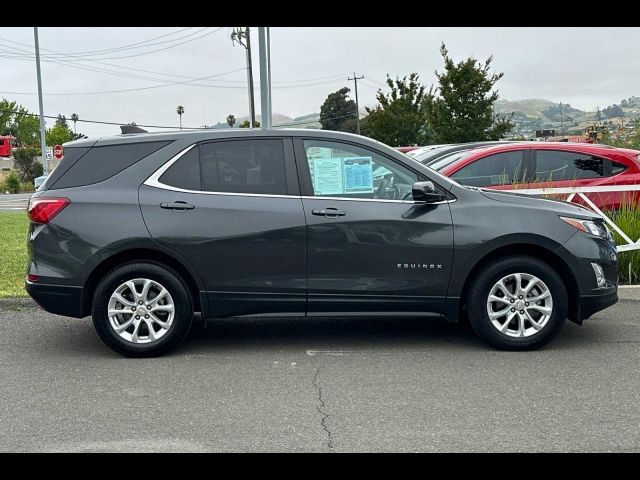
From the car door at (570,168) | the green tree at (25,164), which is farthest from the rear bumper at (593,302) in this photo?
the green tree at (25,164)

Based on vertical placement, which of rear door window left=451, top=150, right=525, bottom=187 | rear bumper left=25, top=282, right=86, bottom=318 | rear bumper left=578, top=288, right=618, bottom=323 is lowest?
rear bumper left=578, top=288, right=618, bottom=323

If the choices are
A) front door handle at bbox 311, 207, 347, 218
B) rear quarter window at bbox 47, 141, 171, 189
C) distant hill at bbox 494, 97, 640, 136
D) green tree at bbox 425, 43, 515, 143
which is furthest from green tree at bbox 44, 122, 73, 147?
front door handle at bbox 311, 207, 347, 218

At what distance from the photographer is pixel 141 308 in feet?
19.0

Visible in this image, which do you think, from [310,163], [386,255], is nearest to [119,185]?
[310,163]

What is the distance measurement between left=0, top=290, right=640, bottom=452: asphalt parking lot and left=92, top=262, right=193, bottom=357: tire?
156 mm

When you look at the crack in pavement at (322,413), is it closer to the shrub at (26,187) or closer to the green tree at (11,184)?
the green tree at (11,184)

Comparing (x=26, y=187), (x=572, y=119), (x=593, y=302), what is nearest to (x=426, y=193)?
(x=593, y=302)

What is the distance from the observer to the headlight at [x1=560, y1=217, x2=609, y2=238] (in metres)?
5.95

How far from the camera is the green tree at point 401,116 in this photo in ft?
101

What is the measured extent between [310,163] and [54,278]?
220 cm

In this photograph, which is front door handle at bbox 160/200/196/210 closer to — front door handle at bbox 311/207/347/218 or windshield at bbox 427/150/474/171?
front door handle at bbox 311/207/347/218

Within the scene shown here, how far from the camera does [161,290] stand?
5.79 metres

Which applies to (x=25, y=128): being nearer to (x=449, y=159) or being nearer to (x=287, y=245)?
(x=449, y=159)

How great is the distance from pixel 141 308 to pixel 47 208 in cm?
108
